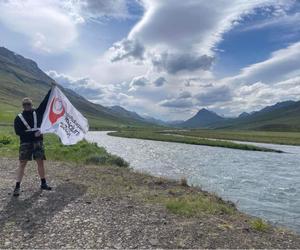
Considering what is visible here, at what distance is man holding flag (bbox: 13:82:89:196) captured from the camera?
14656mm

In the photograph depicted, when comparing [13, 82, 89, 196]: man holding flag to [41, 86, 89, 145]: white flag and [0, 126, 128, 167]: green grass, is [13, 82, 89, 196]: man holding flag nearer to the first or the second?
[41, 86, 89, 145]: white flag

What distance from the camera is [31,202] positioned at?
13547 millimetres

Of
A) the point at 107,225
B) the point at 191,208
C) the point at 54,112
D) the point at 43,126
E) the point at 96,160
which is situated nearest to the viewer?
the point at 107,225

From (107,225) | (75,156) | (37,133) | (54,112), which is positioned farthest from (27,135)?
(75,156)

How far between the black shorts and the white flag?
172cm

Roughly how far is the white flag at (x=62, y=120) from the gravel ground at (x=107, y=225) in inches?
104

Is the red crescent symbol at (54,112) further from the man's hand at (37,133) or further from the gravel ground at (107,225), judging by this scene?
the gravel ground at (107,225)

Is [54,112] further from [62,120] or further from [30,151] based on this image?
[30,151]

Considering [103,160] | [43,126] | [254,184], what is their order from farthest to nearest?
1. [254,184]
2. [103,160]
3. [43,126]

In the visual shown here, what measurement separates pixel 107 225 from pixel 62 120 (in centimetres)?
767

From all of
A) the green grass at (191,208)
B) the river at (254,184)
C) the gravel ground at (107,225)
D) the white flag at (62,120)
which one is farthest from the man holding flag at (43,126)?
the river at (254,184)

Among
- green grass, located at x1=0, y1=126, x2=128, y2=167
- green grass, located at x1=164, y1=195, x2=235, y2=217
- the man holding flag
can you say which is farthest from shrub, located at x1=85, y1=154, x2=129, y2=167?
green grass, located at x1=164, y1=195, x2=235, y2=217

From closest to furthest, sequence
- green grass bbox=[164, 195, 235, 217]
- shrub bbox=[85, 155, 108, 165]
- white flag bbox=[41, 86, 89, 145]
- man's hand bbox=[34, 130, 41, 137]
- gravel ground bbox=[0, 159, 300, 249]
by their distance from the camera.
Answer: gravel ground bbox=[0, 159, 300, 249] < green grass bbox=[164, 195, 235, 217] < man's hand bbox=[34, 130, 41, 137] < white flag bbox=[41, 86, 89, 145] < shrub bbox=[85, 155, 108, 165]

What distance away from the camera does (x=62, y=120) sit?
1769 cm
